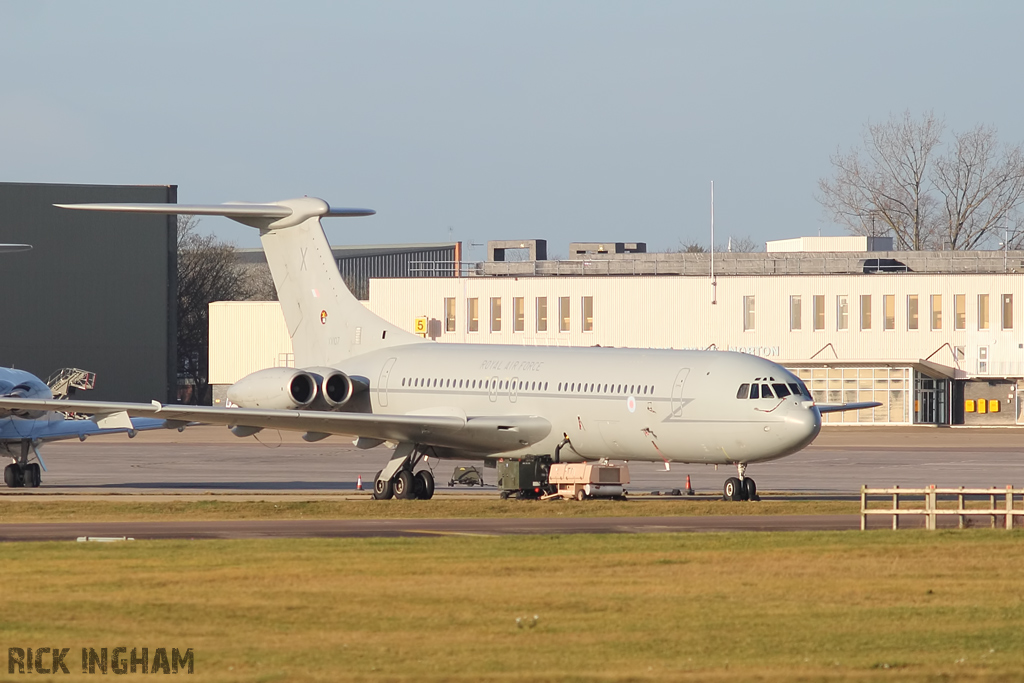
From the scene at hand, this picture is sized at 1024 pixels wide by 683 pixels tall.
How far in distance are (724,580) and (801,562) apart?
218 centimetres

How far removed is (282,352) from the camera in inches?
3829

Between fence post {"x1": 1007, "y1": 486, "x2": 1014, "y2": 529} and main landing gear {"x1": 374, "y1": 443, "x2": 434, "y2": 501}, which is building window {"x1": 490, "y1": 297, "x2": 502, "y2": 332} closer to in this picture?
main landing gear {"x1": 374, "y1": 443, "x2": 434, "y2": 501}

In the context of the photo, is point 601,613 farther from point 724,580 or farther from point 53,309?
point 53,309

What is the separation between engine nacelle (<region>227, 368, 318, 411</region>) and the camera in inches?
1489

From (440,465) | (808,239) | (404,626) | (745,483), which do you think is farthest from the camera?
(808,239)

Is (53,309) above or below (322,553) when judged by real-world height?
above

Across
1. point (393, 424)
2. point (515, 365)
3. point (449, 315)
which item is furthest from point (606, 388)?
point (449, 315)

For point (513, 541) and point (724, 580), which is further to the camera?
point (513, 541)

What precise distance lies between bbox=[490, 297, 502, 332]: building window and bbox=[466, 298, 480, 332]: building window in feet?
2.84

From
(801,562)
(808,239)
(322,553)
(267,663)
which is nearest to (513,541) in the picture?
(322,553)

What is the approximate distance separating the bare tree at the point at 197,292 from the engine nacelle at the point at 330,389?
81547 millimetres

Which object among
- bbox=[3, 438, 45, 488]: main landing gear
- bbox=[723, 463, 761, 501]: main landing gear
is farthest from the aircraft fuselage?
bbox=[3, 438, 45, 488]: main landing gear

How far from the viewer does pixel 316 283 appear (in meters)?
41.2

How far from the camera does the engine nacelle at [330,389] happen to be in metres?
38.8
